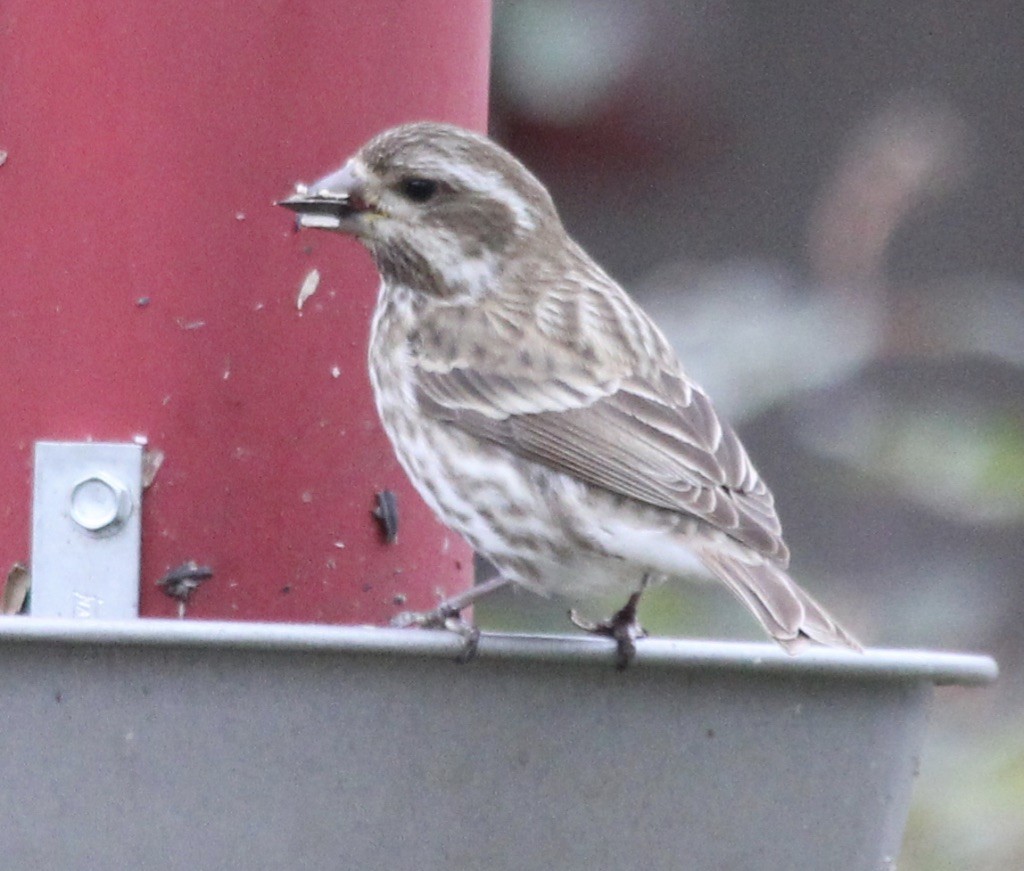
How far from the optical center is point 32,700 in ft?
12.4

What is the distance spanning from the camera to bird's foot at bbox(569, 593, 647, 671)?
157 inches

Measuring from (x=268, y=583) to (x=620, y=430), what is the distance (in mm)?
739

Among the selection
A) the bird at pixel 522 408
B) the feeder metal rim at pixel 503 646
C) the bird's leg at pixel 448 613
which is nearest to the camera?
the feeder metal rim at pixel 503 646

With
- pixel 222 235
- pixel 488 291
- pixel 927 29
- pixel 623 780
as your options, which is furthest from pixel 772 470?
pixel 623 780

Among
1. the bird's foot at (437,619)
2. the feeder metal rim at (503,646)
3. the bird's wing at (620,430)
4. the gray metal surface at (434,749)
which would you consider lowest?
the gray metal surface at (434,749)

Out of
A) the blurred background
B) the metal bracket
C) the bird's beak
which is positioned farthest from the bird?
the blurred background

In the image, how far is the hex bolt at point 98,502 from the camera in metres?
4.68

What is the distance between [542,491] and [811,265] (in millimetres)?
2235

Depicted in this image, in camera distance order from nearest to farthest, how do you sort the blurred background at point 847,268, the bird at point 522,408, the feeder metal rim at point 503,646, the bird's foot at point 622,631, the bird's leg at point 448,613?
the feeder metal rim at point 503,646, the bird's foot at point 622,631, the bird's leg at point 448,613, the bird at point 522,408, the blurred background at point 847,268

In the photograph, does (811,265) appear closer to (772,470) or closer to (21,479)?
(772,470)

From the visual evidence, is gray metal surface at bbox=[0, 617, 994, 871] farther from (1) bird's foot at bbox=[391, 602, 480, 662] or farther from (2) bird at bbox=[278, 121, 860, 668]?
(2) bird at bbox=[278, 121, 860, 668]

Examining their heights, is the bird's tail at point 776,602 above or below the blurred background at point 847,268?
below

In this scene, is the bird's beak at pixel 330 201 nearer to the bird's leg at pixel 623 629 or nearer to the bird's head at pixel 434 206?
the bird's head at pixel 434 206

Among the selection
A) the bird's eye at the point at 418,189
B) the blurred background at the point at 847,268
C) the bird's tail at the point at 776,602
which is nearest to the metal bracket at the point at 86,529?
the bird's eye at the point at 418,189
